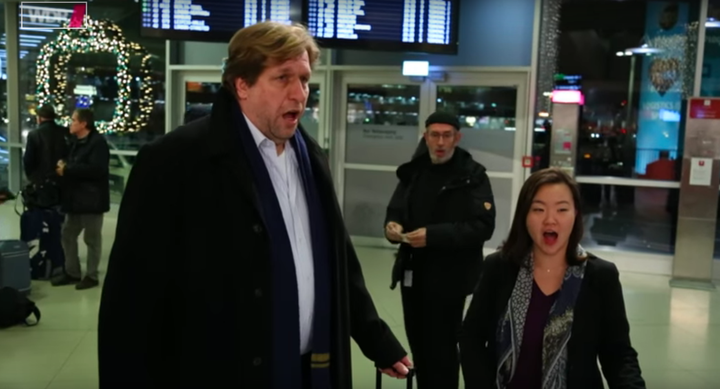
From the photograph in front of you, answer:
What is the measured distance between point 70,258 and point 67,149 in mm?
1036

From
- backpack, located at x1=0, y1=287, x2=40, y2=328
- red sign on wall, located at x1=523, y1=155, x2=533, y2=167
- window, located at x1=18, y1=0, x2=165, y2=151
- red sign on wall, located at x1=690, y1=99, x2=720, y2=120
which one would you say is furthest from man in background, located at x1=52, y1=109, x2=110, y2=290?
red sign on wall, located at x1=690, y1=99, x2=720, y2=120

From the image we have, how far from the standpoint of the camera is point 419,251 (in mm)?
2955

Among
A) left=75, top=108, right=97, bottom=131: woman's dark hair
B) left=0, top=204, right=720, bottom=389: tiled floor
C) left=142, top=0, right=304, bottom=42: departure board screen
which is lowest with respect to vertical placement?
left=0, top=204, right=720, bottom=389: tiled floor

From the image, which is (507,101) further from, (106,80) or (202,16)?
(106,80)

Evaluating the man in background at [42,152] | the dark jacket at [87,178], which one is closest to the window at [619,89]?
the dark jacket at [87,178]

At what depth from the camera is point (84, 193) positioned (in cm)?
545

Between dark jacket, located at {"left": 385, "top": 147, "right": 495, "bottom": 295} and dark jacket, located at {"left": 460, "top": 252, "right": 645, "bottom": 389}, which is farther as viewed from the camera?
dark jacket, located at {"left": 385, "top": 147, "right": 495, "bottom": 295}

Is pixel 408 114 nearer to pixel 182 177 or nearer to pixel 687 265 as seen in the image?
pixel 687 265

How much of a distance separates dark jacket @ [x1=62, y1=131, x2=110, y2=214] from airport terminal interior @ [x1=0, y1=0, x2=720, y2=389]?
0.69 meters

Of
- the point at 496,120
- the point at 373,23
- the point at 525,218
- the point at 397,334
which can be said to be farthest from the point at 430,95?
the point at 525,218

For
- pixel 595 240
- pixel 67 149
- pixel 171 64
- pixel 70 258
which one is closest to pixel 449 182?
pixel 70 258

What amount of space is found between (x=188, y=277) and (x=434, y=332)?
1704mm

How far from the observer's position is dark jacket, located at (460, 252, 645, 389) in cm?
182

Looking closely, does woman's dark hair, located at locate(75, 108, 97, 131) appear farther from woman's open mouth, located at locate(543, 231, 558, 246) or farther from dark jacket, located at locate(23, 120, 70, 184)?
woman's open mouth, located at locate(543, 231, 558, 246)
